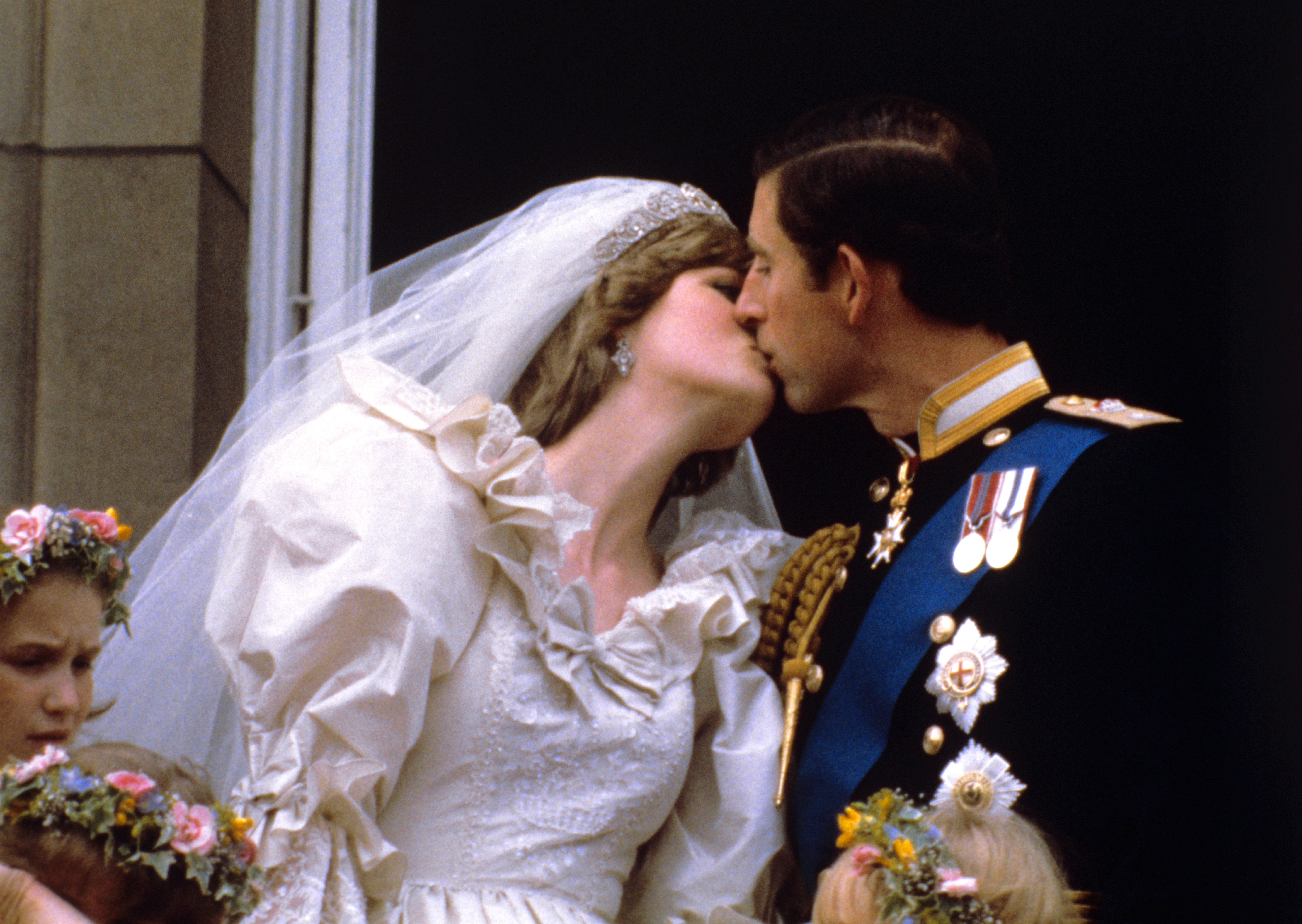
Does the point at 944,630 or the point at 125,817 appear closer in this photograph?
the point at 125,817

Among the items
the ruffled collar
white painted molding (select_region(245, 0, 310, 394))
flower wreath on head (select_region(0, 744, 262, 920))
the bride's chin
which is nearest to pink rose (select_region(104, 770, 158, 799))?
flower wreath on head (select_region(0, 744, 262, 920))

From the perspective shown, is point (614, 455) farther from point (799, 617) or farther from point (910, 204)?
point (910, 204)

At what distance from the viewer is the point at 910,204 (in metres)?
2.20

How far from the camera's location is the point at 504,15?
3408mm

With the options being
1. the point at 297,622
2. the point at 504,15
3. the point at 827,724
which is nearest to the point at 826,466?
the point at 504,15

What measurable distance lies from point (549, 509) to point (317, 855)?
0.57 m

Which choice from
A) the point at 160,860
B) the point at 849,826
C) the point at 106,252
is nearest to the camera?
the point at 160,860

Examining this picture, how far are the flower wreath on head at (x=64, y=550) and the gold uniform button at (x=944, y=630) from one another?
1088mm

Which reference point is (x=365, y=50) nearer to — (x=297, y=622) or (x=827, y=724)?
(x=297, y=622)

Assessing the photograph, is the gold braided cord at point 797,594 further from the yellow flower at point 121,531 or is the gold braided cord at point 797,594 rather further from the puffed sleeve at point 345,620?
the yellow flower at point 121,531

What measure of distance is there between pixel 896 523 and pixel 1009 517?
0.24 meters

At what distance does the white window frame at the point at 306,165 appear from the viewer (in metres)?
2.97

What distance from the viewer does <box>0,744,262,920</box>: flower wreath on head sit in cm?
155

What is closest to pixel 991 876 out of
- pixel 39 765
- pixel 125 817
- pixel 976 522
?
pixel 976 522
